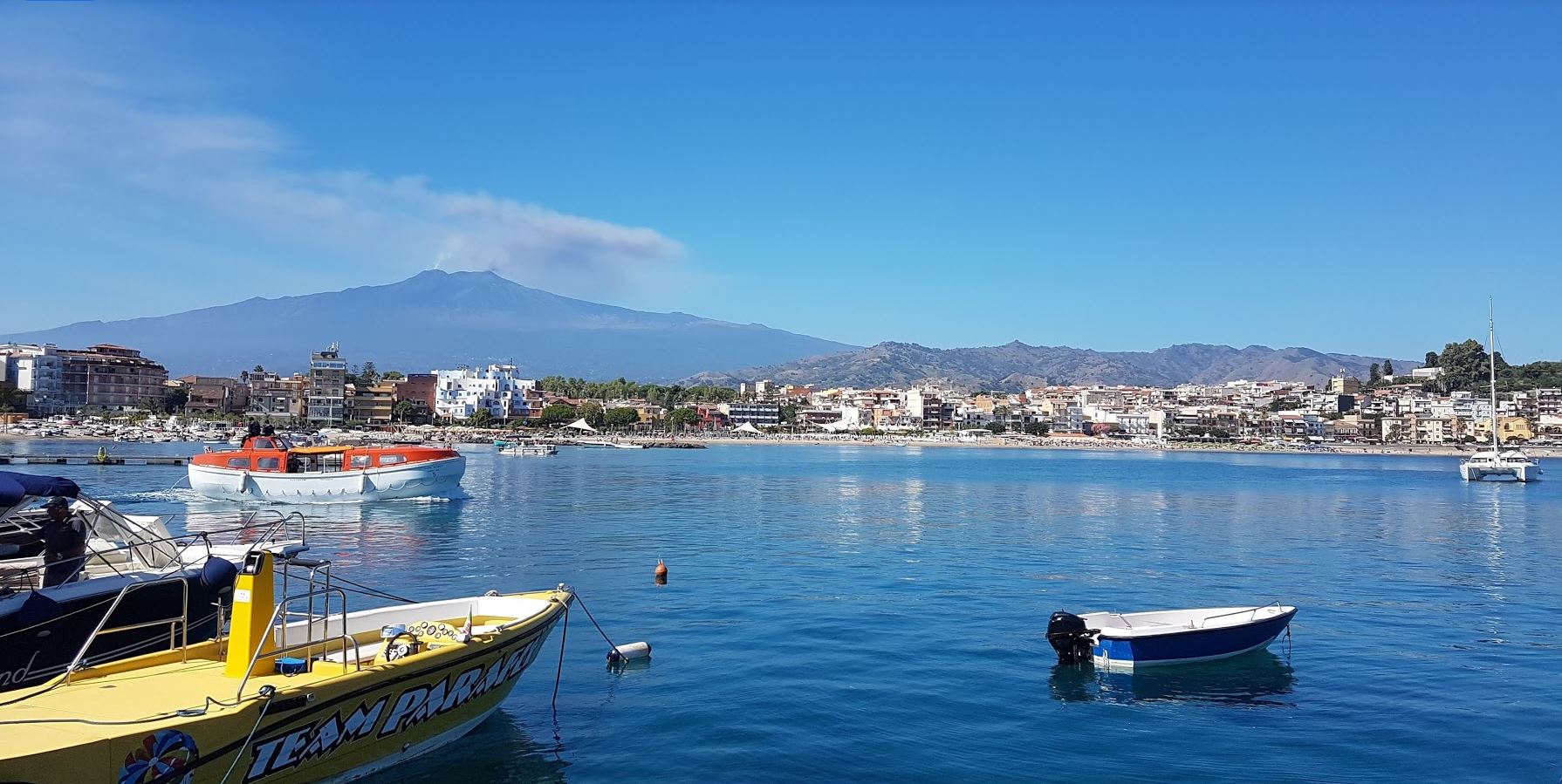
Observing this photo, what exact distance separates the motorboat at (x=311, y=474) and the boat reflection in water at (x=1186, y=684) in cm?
3150

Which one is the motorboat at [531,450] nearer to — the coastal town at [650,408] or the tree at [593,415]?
the coastal town at [650,408]

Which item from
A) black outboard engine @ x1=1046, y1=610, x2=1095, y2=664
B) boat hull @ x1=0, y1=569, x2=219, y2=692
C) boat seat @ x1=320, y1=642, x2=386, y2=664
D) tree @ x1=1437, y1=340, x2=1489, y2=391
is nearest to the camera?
boat seat @ x1=320, y1=642, x2=386, y2=664

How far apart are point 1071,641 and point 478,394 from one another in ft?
451

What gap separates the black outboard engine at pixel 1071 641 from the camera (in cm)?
1402

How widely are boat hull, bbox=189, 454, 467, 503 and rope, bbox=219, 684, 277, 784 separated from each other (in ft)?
109

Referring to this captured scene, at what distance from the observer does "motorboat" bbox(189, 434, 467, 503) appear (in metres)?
38.4

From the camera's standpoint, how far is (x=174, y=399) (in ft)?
432

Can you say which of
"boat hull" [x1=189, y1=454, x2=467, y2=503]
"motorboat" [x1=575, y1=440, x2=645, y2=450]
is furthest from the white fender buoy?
"motorboat" [x1=575, y1=440, x2=645, y2=450]

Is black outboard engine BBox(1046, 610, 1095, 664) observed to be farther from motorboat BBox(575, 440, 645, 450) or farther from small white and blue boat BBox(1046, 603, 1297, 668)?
motorboat BBox(575, 440, 645, 450)

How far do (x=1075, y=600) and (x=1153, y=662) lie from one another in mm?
5381

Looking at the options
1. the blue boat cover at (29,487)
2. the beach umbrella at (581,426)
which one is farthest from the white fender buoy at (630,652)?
the beach umbrella at (581,426)

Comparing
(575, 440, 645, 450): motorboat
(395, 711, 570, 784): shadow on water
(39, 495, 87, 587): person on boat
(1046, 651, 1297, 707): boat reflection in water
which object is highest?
(39, 495, 87, 587): person on boat

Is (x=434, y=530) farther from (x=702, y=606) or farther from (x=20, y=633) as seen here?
(x=20, y=633)

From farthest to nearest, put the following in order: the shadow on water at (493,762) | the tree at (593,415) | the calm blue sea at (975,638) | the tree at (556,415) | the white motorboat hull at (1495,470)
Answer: the tree at (593,415), the tree at (556,415), the white motorboat hull at (1495,470), the calm blue sea at (975,638), the shadow on water at (493,762)
